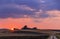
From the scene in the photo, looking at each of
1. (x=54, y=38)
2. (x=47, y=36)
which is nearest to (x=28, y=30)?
(x=47, y=36)

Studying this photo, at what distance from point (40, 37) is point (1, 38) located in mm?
4631

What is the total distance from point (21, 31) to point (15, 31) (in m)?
1.22

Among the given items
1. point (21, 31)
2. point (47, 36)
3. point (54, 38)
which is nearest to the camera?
A: point (54, 38)

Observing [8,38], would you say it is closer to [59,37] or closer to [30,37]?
[30,37]

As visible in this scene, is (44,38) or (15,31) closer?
(44,38)

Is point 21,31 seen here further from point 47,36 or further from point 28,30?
point 47,36

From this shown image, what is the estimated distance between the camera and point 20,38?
2838 cm

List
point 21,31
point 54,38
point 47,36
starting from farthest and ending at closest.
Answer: point 21,31 < point 47,36 < point 54,38

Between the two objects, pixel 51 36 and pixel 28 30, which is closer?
pixel 51 36

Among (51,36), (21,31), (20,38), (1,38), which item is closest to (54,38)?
(51,36)

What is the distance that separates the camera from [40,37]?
91.6 feet

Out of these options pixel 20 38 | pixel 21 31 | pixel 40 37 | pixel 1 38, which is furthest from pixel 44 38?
pixel 21 31

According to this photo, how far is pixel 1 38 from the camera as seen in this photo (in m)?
28.0

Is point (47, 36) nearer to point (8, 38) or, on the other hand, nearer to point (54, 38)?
point (54, 38)
